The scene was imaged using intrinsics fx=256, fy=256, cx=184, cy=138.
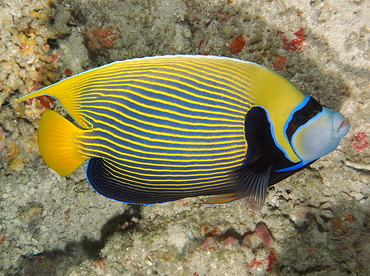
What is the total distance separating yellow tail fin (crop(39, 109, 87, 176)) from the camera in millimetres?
1571

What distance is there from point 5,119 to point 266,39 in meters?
2.61

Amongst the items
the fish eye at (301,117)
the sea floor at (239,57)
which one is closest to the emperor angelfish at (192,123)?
the fish eye at (301,117)

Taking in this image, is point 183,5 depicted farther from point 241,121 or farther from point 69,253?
point 69,253

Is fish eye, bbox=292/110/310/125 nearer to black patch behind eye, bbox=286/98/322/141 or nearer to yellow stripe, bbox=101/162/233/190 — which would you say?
black patch behind eye, bbox=286/98/322/141

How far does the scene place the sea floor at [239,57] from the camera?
2.34 metres

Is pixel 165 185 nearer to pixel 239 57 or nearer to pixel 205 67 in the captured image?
pixel 205 67

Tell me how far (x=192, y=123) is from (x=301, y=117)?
23.9 inches

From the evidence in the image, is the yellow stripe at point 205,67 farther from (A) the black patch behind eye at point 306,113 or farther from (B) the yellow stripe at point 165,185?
(B) the yellow stripe at point 165,185

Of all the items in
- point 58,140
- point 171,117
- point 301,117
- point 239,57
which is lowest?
point 58,140

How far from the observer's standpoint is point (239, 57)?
7.76 feet

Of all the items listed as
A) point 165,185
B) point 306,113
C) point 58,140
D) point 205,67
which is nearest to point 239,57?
point 205,67

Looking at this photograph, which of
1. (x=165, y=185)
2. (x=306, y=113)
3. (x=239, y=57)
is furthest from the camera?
(x=239, y=57)

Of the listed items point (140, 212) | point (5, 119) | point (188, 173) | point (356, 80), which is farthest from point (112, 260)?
point (356, 80)

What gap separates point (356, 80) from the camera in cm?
235
